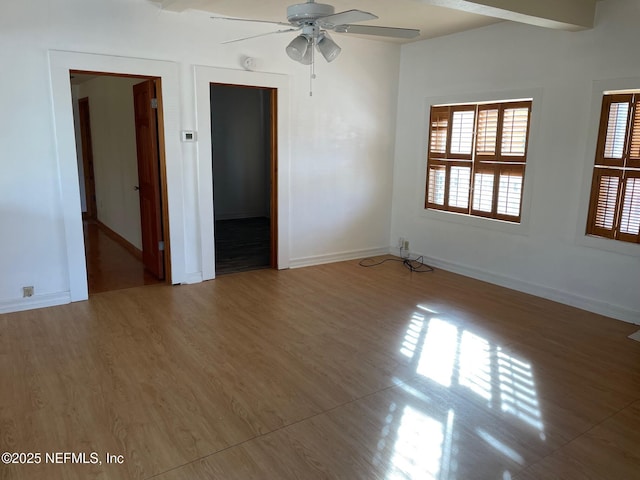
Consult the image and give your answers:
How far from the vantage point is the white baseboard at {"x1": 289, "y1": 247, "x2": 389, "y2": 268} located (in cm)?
577

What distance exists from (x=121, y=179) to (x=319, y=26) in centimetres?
453

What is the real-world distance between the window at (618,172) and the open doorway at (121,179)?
4.12 m

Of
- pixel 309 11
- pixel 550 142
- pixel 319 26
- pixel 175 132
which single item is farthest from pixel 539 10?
pixel 175 132

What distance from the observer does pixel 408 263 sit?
6.06 m

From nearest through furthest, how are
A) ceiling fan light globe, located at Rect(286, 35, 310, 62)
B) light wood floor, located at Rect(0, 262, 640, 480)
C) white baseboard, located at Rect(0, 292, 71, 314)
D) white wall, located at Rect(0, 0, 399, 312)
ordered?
light wood floor, located at Rect(0, 262, 640, 480)
ceiling fan light globe, located at Rect(286, 35, 310, 62)
white wall, located at Rect(0, 0, 399, 312)
white baseboard, located at Rect(0, 292, 71, 314)

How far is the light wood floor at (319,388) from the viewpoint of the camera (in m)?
2.31

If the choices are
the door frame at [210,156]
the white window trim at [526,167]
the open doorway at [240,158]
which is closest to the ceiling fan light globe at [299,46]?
the door frame at [210,156]

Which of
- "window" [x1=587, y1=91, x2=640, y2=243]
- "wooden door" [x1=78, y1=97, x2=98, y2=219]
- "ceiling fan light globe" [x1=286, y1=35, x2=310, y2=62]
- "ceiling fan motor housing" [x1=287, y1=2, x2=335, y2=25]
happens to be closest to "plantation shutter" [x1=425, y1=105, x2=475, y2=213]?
"window" [x1=587, y1=91, x2=640, y2=243]

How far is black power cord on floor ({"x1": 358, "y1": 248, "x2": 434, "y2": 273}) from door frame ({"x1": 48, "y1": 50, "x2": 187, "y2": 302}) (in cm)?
232

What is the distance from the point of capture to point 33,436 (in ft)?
8.00

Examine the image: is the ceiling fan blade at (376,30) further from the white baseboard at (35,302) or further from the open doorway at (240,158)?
the open doorway at (240,158)

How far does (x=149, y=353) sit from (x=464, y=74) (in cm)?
437

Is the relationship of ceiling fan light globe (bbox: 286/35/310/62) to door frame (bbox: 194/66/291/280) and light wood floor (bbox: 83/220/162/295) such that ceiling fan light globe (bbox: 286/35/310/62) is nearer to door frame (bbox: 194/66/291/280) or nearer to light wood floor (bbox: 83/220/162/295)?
door frame (bbox: 194/66/291/280)

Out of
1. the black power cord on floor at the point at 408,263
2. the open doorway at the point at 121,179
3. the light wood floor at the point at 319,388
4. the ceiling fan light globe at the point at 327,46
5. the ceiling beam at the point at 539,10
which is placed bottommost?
the light wood floor at the point at 319,388
